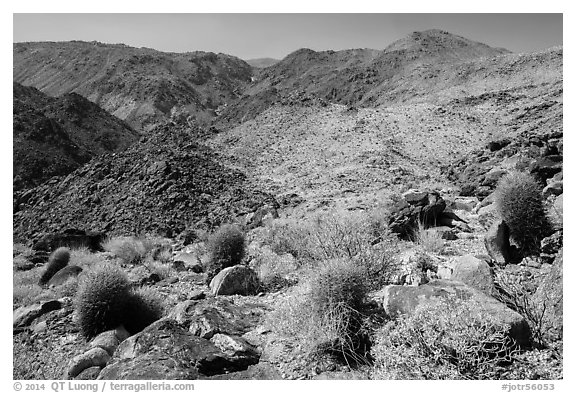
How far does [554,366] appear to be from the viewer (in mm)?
3549

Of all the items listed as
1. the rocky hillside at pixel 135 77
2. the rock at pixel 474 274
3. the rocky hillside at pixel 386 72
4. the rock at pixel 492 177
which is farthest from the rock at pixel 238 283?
the rocky hillside at pixel 135 77

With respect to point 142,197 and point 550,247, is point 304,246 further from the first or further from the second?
point 142,197

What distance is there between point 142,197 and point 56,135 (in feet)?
58.1

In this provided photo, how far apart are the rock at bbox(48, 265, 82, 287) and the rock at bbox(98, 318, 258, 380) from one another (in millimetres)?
5116

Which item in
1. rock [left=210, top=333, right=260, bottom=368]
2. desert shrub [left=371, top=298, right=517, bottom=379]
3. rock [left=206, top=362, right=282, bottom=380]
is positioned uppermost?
desert shrub [left=371, top=298, right=517, bottom=379]

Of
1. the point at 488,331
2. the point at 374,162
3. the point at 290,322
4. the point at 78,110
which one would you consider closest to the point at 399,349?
the point at 488,331

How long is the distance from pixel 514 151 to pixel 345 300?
37.6 feet

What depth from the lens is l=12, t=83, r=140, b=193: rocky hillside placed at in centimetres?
2480

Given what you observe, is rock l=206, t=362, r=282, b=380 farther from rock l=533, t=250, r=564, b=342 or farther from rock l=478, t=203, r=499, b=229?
rock l=478, t=203, r=499, b=229

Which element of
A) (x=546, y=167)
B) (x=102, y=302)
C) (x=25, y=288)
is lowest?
(x=25, y=288)

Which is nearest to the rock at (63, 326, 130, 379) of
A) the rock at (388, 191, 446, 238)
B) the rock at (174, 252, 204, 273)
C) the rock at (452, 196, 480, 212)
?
the rock at (174, 252, 204, 273)

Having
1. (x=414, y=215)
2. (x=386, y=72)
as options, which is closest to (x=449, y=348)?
(x=414, y=215)

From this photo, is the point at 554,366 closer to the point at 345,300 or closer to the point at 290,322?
the point at 345,300

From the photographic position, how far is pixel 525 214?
6410 mm
